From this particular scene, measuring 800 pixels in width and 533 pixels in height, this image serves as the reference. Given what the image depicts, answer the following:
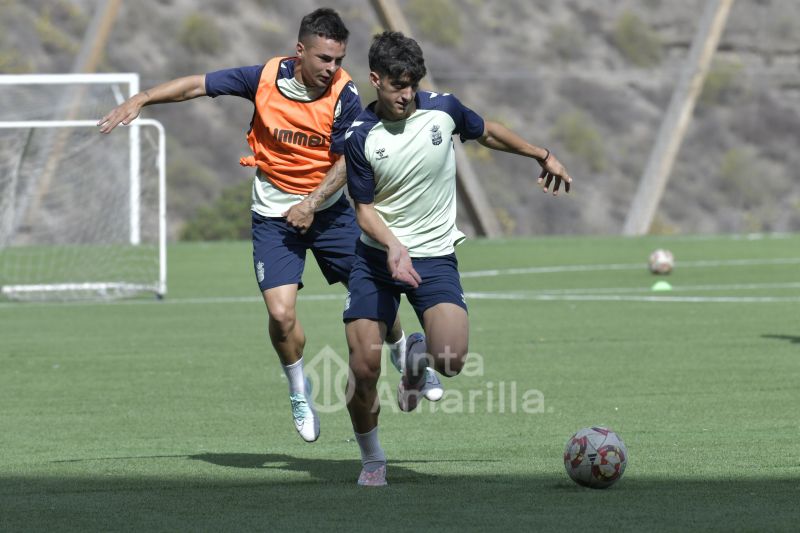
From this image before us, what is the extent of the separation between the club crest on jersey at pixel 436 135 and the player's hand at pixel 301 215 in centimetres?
98

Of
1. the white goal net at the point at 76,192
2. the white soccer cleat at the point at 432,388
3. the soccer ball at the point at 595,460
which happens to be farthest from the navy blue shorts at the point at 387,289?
the white goal net at the point at 76,192

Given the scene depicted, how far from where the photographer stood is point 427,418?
9750mm

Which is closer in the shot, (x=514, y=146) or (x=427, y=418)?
(x=514, y=146)

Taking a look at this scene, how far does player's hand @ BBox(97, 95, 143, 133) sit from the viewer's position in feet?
26.2

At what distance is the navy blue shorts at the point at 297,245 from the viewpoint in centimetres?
884

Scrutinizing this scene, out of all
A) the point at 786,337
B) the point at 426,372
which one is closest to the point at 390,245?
the point at 426,372

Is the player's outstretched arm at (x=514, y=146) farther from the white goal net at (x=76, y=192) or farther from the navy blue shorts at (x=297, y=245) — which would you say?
the white goal net at (x=76, y=192)

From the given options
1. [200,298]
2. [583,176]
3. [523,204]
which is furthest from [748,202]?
[200,298]

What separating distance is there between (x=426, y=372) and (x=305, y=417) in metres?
0.82

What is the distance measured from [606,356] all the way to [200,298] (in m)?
7.48

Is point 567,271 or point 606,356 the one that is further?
point 567,271

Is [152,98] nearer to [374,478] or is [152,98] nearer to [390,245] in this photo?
[390,245]

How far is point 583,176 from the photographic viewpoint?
1804 inches

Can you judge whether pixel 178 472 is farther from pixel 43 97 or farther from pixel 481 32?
pixel 481 32
